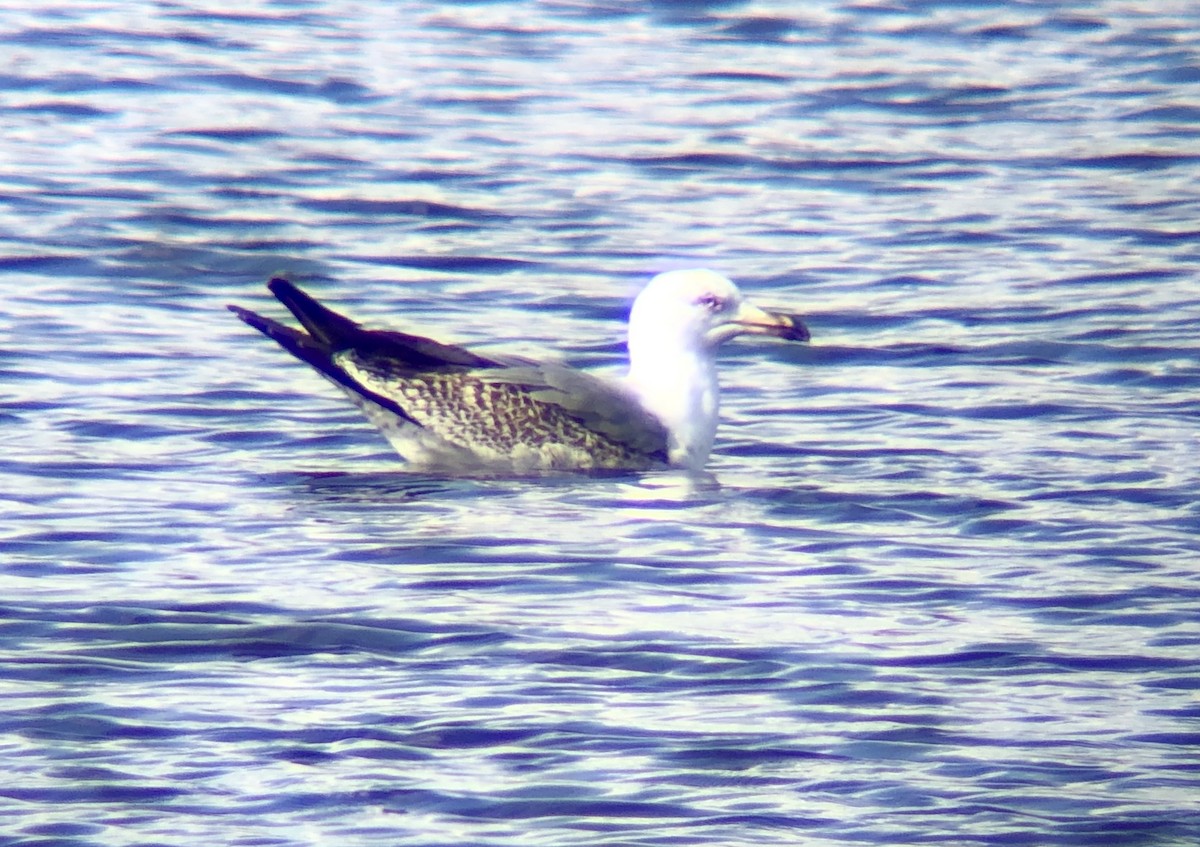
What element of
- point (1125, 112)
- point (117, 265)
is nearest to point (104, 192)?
point (117, 265)


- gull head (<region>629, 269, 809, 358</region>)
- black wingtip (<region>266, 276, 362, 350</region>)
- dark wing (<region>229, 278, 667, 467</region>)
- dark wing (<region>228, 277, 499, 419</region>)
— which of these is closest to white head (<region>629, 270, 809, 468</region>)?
gull head (<region>629, 269, 809, 358</region>)

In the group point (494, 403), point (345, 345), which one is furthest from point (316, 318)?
point (494, 403)

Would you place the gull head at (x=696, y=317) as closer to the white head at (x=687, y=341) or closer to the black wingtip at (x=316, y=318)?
the white head at (x=687, y=341)

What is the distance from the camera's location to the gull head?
11.2 metres

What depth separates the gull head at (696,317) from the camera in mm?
11172

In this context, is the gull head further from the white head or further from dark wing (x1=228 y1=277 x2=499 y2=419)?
dark wing (x1=228 y1=277 x2=499 y2=419)

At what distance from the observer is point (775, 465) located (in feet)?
35.2

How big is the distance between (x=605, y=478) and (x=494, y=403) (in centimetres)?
54

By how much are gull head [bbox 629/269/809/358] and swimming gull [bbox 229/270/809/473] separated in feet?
0.68

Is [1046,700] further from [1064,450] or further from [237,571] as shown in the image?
[1064,450]

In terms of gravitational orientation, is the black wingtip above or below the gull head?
above

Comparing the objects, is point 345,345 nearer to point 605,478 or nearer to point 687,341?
point 605,478

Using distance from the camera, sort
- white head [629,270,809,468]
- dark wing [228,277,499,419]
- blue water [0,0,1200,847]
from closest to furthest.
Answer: blue water [0,0,1200,847]
dark wing [228,277,499,419]
white head [629,270,809,468]

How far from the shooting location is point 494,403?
418 inches
